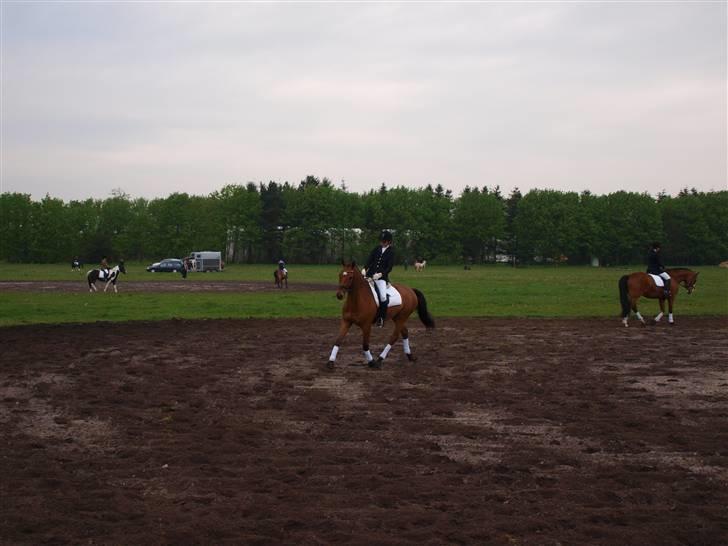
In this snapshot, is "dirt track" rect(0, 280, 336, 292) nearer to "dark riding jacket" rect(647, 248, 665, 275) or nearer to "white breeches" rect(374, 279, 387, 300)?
"dark riding jacket" rect(647, 248, 665, 275)

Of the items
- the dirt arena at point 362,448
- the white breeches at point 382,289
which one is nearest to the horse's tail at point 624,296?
the dirt arena at point 362,448

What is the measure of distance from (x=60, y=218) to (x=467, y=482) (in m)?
117

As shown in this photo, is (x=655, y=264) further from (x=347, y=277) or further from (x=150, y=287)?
(x=150, y=287)

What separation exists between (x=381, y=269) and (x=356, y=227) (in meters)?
103

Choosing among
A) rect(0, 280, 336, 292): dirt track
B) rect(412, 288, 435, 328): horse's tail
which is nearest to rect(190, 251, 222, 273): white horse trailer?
rect(0, 280, 336, 292): dirt track

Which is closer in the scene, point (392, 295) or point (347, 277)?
point (347, 277)

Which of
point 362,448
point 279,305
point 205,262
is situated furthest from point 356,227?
point 362,448

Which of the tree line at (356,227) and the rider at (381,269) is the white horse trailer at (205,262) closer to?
the tree line at (356,227)

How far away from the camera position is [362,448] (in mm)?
8758

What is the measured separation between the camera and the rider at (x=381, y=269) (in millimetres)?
15406

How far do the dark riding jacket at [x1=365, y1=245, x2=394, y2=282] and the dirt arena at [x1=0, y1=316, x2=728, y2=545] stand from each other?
7.34ft

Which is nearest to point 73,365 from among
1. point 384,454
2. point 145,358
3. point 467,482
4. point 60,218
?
point 145,358

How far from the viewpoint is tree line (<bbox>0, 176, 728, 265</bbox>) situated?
111688mm

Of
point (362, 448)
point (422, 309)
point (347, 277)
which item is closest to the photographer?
point (362, 448)
